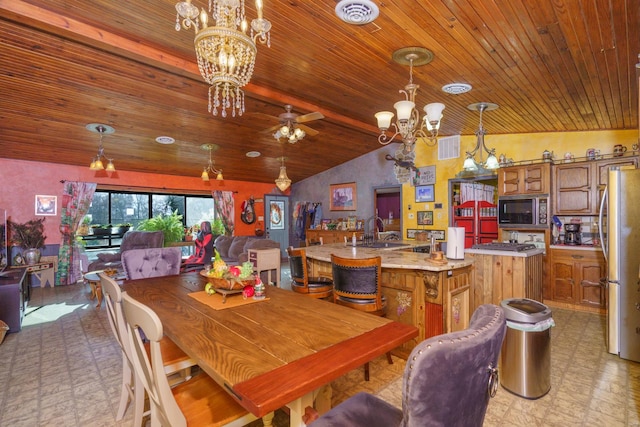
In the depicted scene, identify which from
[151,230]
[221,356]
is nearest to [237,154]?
[151,230]

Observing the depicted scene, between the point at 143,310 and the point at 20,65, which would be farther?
the point at 20,65

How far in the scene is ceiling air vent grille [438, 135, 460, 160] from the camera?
20.5 ft

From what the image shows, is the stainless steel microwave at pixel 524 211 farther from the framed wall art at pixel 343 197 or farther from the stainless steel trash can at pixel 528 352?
the framed wall art at pixel 343 197

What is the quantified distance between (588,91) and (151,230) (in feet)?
25.5

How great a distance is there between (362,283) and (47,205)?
6894 millimetres

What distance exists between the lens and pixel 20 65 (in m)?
3.29

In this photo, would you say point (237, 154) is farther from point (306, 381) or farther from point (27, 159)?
point (306, 381)

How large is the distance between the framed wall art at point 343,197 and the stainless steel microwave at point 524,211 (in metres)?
3.64

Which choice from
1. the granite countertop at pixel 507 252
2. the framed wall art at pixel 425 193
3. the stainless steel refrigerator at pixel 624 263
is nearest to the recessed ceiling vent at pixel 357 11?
the stainless steel refrigerator at pixel 624 263

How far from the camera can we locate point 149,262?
3258mm

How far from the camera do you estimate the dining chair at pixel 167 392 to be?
115 centimetres

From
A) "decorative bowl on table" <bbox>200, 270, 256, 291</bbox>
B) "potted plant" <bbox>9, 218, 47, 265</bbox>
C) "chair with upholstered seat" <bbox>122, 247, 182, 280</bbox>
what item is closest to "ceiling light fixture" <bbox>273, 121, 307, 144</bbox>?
"chair with upholstered seat" <bbox>122, 247, 182, 280</bbox>

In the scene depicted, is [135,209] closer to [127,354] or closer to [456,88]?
[127,354]

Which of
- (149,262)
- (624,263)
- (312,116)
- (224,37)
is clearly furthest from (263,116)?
(624,263)
